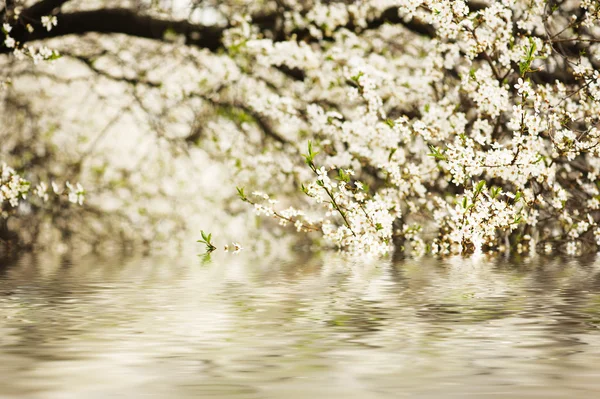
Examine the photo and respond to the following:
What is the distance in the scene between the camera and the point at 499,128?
15.7 meters

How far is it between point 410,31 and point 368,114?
3.29m

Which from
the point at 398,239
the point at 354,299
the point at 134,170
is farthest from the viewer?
the point at 134,170

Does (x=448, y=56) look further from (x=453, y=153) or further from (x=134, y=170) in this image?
(x=134, y=170)

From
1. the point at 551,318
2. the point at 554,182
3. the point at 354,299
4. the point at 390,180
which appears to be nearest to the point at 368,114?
the point at 390,180

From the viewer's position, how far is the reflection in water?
5.85 metres

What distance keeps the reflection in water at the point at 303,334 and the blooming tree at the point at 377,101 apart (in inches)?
47.4

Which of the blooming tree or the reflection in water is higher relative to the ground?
the blooming tree

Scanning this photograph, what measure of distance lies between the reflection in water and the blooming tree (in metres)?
1.20

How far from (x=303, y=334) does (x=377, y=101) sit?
26.9 ft

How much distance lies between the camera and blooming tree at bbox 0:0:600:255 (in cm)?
1335

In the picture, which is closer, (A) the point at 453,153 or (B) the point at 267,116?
(A) the point at 453,153

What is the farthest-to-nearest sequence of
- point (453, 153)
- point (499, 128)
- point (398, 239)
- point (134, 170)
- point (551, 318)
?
1. point (134, 170)
2. point (398, 239)
3. point (499, 128)
4. point (453, 153)
5. point (551, 318)

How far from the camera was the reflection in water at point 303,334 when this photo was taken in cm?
585

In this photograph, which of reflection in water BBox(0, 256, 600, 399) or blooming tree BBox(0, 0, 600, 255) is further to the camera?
blooming tree BBox(0, 0, 600, 255)
